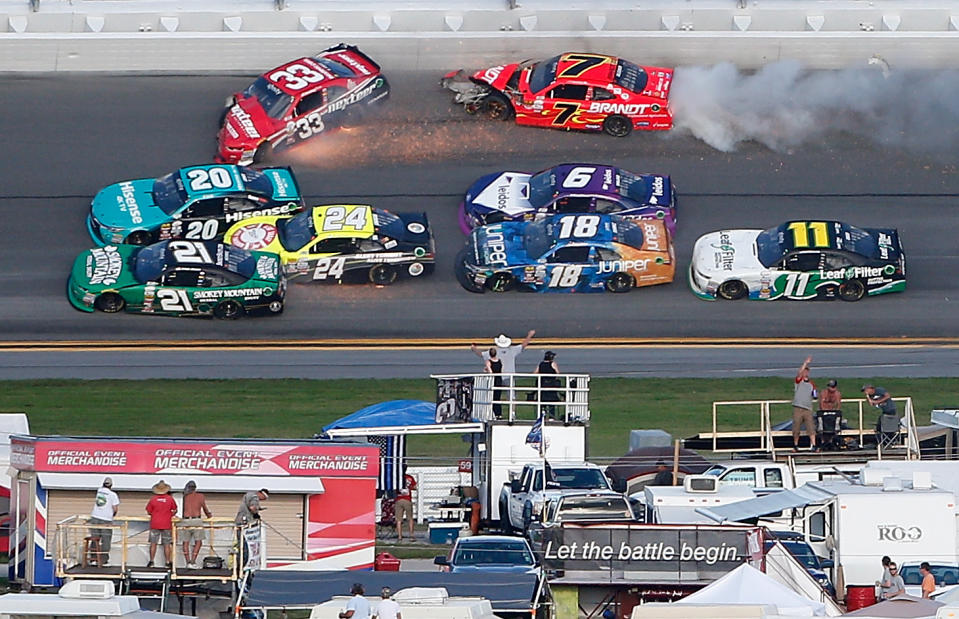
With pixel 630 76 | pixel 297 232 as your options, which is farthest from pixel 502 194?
pixel 630 76

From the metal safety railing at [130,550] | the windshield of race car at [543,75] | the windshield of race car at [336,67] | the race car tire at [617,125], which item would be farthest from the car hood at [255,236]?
the metal safety railing at [130,550]

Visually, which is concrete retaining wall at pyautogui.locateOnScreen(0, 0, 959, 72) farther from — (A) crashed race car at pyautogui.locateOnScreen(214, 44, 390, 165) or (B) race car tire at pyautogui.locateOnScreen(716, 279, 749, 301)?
(B) race car tire at pyautogui.locateOnScreen(716, 279, 749, 301)

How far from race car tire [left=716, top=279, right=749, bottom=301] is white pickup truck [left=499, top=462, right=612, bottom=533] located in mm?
10875

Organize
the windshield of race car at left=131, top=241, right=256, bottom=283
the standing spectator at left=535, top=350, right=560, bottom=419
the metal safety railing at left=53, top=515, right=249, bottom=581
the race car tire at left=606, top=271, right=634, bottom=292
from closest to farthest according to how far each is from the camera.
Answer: the metal safety railing at left=53, top=515, right=249, bottom=581 → the standing spectator at left=535, top=350, right=560, bottom=419 → the windshield of race car at left=131, top=241, right=256, bottom=283 → the race car tire at left=606, top=271, right=634, bottom=292

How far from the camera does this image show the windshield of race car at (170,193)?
48531mm

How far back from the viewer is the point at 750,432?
Answer: 131ft

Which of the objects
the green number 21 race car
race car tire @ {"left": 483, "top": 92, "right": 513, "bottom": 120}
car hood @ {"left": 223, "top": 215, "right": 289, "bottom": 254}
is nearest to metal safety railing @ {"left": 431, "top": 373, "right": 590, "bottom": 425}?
the green number 21 race car

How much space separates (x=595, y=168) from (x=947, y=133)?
971 centimetres

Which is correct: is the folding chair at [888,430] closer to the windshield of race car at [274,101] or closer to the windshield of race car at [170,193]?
the windshield of race car at [170,193]

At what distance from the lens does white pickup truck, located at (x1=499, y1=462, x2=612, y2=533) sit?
35.8 metres

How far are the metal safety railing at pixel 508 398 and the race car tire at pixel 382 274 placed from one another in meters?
7.75

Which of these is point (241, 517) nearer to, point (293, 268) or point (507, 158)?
point (293, 268)

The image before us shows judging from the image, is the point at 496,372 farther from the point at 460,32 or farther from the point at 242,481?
the point at 460,32

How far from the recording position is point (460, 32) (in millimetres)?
56656
